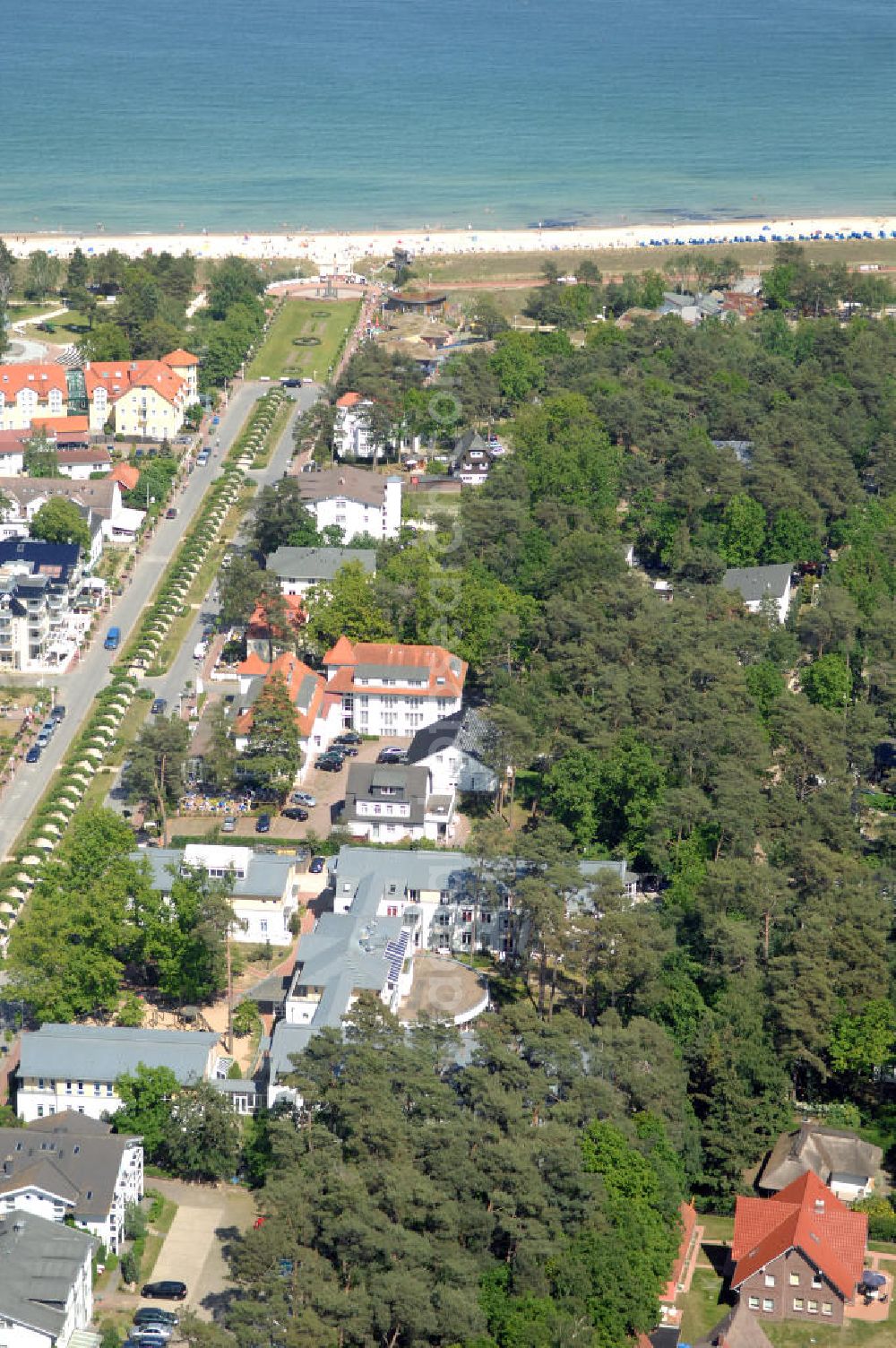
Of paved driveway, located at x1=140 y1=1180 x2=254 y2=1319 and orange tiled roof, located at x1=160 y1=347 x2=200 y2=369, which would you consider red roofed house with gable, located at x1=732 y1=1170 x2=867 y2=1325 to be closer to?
paved driveway, located at x1=140 y1=1180 x2=254 y2=1319

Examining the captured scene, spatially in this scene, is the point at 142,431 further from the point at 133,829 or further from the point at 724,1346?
the point at 724,1346

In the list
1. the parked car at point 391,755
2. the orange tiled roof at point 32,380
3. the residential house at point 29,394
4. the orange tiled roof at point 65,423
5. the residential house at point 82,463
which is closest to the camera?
the parked car at point 391,755

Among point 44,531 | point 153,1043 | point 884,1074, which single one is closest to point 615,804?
point 884,1074

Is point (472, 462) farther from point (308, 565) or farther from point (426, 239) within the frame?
point (426, 239)

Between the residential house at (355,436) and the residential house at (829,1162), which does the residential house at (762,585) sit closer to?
the residential house at (355,436)

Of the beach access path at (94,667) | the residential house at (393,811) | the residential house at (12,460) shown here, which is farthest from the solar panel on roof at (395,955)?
the residential house at (12,460)

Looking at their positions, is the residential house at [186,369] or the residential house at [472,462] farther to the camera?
the residential house at [186,369]

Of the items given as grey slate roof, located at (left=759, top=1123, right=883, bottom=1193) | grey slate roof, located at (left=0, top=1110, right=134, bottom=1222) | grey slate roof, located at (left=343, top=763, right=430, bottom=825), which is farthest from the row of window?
grey slate roof, located at (left=343, top=763, right=430, bottom=825)
